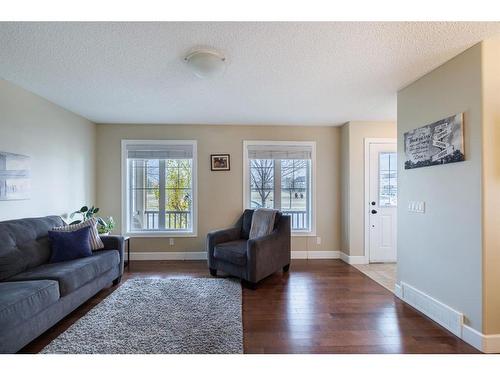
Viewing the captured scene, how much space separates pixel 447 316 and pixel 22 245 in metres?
3.93

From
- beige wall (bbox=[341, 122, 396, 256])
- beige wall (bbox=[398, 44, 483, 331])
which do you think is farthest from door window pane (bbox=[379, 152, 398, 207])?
beige wall (bbox=[398, 44, 483, 331])

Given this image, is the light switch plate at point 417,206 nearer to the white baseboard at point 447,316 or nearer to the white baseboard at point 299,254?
the white baseboard at point 447,316

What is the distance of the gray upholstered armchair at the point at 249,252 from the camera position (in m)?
3.03

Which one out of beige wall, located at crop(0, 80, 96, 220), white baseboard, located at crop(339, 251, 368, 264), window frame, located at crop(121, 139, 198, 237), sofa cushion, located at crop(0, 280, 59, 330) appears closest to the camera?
sofa cushion, located at crop(0, 280, 59, 330)

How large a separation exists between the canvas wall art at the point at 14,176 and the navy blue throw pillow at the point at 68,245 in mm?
542

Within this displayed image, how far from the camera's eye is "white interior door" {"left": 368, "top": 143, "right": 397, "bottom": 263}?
4.07 m

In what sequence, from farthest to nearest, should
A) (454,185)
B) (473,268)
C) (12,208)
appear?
(12,208)
(454,185)
(473,268)

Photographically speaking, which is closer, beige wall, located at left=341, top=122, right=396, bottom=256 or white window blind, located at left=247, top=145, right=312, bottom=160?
beige wall, located at left=341, top=122, right=396, bottom=256

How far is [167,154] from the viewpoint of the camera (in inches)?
166

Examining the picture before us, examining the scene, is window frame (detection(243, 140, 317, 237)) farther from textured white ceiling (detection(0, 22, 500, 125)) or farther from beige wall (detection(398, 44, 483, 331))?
beige wall (detection(398, 44, 483, 331))

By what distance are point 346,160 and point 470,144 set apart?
2241 mm

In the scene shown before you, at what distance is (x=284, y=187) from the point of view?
4.39 m
